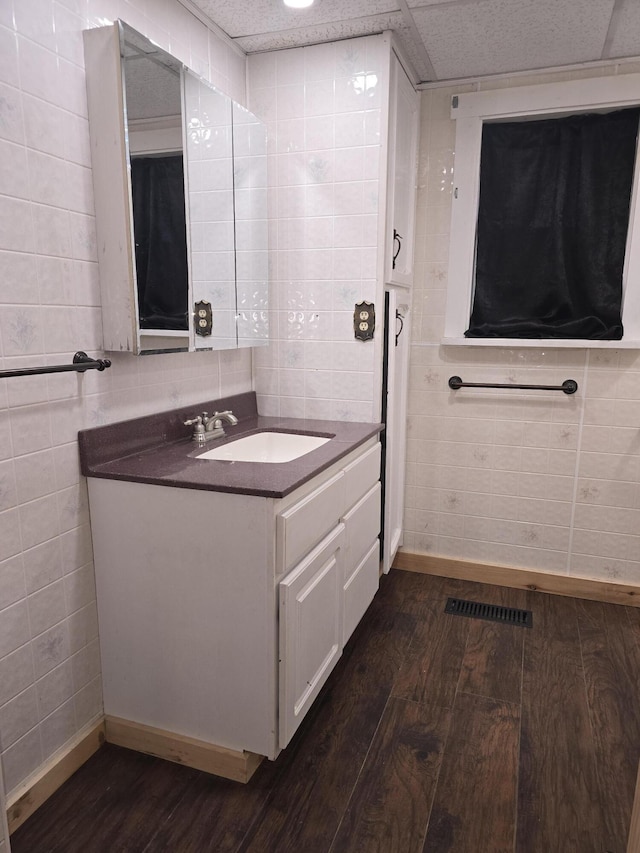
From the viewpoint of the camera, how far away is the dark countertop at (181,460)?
1497 mm

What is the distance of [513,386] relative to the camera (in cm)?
260

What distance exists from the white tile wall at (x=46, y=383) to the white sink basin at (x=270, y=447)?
451mm

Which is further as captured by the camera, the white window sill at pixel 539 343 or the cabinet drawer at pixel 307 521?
the white window sill at pixel 539 343

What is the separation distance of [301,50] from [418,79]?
586 millimetres

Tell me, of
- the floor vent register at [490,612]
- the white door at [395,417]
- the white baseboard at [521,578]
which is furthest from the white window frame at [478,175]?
the floor vent register at [490,612]

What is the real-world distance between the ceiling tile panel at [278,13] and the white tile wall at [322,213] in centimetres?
17

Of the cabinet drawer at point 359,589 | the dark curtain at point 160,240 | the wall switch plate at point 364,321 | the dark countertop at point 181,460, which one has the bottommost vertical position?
the cabinet drawer at point 359,589

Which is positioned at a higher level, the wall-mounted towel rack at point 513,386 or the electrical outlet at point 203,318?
the electrical outlet at point 203,318

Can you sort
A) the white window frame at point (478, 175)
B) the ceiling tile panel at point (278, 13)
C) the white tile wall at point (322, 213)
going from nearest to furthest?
the ceiling tile panel at point (278, 13) → the white tile wall at point (322, 213) → the white window frame at point (478, 175)

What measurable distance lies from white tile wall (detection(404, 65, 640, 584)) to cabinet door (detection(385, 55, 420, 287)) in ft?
0.30

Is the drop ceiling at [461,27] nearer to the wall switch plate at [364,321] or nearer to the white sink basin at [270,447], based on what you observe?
the wall switch plate at [364,321]

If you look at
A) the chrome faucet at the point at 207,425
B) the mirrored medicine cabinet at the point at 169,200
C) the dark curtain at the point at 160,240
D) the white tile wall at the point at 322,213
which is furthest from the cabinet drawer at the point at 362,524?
the dark curtain at the point at 160,240

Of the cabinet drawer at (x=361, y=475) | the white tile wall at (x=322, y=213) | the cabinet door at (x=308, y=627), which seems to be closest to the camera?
the cabinet door at (x=308, y=627)

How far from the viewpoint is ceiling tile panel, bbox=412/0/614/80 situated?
6.22ft
